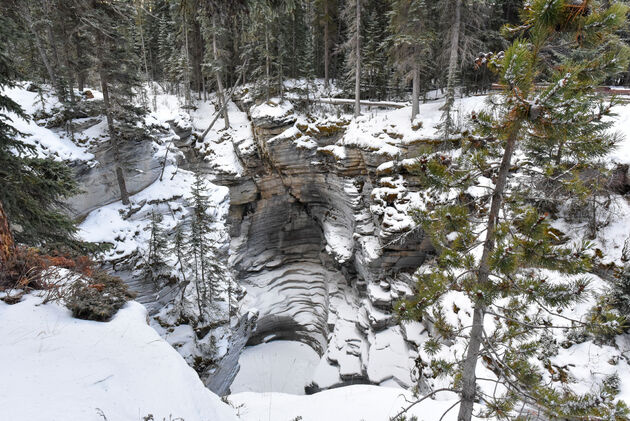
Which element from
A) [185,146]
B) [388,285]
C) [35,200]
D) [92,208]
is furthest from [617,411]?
[185,146]

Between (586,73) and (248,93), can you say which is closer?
(586,73)

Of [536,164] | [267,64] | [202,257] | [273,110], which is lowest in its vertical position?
[202,257]

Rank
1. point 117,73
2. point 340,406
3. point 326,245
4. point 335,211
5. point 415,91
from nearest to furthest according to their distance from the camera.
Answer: point 340,406
point 117,73
point 415,91
point 326,245
point 335,211

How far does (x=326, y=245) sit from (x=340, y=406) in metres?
11.5

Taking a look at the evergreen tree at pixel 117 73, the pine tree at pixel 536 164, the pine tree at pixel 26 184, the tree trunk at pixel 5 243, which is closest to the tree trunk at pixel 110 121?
the evergreen tree at pixel 117 73

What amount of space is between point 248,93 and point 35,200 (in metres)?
22.1

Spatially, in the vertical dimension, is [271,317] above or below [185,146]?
below

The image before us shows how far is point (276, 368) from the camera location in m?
16.4

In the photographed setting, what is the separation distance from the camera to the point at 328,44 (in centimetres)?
2781

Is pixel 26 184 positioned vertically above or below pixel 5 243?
above

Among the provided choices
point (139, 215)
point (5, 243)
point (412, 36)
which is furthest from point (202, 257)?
point (412, 36)

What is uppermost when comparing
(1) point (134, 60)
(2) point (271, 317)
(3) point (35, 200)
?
(1) point (134, 60)

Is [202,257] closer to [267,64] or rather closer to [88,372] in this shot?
[88,372]

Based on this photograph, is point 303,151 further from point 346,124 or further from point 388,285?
point 388,285
